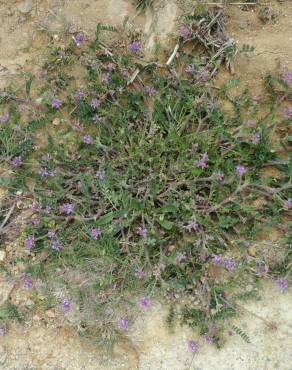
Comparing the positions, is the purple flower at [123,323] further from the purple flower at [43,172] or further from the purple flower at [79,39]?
the purple flower at [79,39]

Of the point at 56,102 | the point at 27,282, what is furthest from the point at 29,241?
the point at 56,102

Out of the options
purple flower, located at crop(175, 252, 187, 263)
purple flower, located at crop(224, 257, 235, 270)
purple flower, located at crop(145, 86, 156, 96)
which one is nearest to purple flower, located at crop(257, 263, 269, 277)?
purple flower, located at crop(224, 257, 235, 270)

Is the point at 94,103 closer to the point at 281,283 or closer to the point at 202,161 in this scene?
the point at 202,161

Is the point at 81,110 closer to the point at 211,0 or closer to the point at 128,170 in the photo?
the point at 128,170

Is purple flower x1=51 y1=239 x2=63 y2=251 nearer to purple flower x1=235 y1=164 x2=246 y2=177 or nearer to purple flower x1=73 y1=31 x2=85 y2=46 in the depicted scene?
purple flower x1=235 y1=164 x2=246 y2=177

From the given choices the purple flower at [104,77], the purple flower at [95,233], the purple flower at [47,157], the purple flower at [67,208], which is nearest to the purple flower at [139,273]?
the purple flower at [95,233]
